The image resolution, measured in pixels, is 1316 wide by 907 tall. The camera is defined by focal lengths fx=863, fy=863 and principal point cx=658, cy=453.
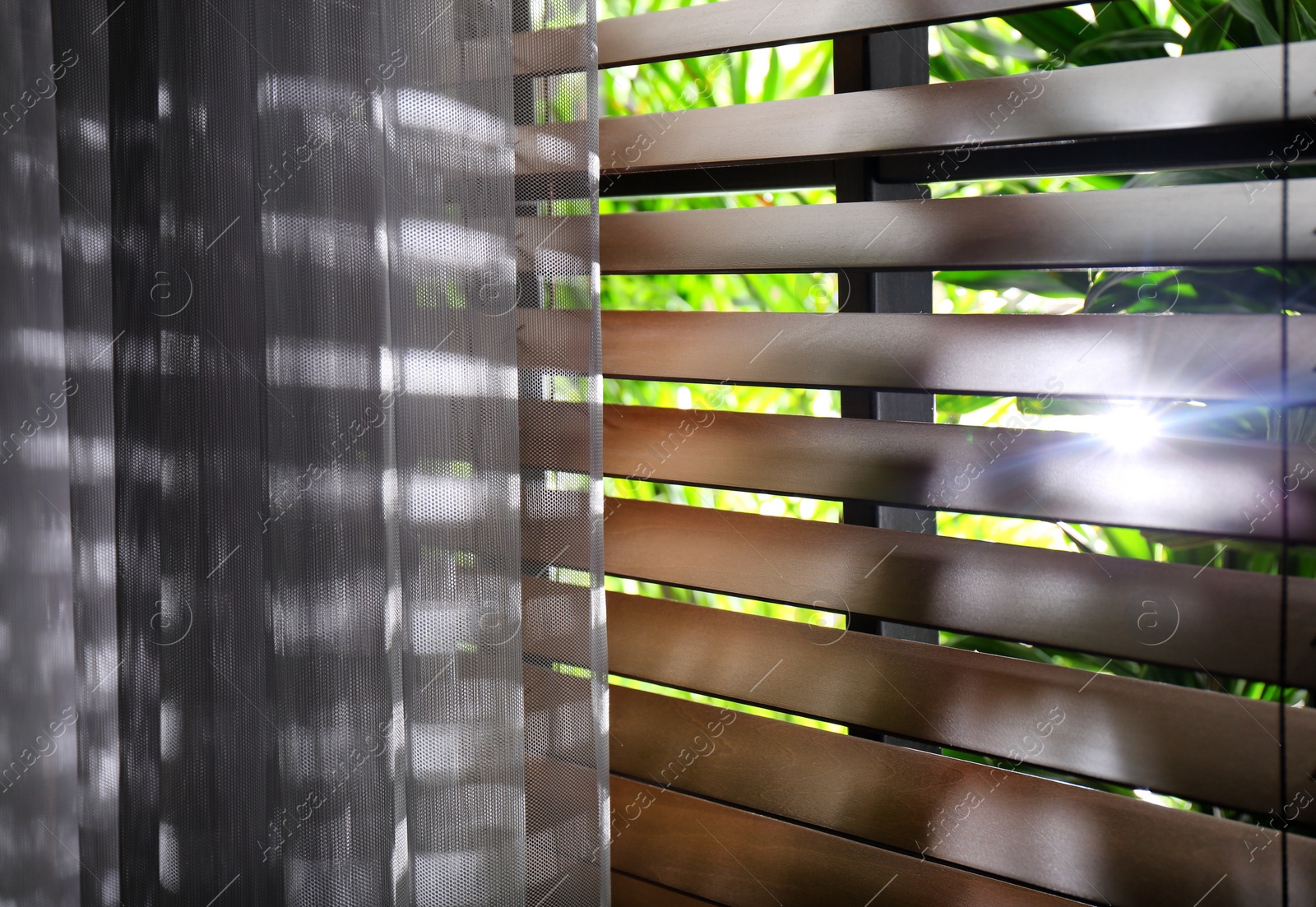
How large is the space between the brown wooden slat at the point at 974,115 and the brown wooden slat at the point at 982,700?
1.71 ft

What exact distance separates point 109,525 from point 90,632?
130 millimetres

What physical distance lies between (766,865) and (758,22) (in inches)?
39.8

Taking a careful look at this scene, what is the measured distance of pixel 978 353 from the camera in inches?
35.5

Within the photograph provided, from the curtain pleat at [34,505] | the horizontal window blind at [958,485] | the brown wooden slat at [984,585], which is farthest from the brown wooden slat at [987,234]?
the curtain pleat at [34,505]

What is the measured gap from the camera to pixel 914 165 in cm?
101

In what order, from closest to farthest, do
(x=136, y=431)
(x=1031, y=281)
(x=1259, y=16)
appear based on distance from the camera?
1. (x=1259, y=16)
2. (x=136, y=431)
3. (x=1031, y=281)

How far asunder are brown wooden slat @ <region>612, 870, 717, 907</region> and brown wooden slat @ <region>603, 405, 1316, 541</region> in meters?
0.54

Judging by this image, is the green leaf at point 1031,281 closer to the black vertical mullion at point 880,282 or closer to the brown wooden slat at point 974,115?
the black vertical mullion at point 880,282

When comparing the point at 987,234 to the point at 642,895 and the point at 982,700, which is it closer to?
the point at 982,700

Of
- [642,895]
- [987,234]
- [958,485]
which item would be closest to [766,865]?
[642,895]

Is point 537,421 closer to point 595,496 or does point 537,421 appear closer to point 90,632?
point 595,496

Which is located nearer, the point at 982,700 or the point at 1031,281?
the point at 982,700

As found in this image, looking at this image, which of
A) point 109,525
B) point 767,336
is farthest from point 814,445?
point 109,525

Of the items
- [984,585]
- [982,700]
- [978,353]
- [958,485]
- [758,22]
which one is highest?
[758,22]
